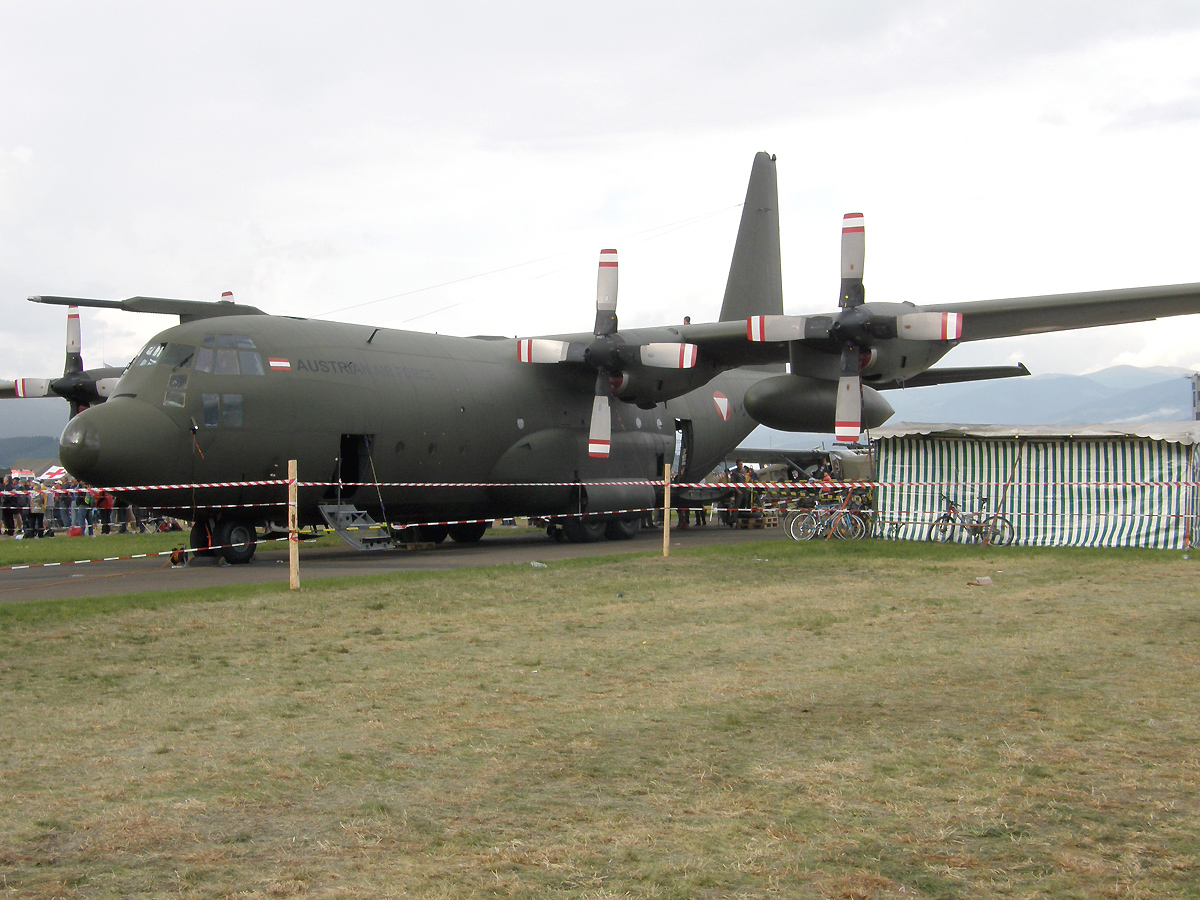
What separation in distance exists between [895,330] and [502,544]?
849 cm

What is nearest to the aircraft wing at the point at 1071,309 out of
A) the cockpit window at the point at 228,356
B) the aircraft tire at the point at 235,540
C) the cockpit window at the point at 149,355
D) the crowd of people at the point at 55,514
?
the cockpit window at the point at 228,356

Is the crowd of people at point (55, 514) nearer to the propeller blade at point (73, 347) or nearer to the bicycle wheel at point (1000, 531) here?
the propeller blade at point (73, 347)

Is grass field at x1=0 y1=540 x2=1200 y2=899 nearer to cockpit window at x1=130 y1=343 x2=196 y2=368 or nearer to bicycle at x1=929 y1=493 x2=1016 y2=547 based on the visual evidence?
cockpit window at x1=130 y1=343 x2=196 y2=368

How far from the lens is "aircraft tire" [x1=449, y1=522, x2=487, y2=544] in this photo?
22688 mm

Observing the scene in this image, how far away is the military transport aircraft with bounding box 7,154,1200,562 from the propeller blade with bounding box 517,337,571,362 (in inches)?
1.1

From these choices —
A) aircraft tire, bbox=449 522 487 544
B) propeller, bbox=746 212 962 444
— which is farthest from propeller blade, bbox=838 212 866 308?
aircraft tire, bbox=449 522 487 544

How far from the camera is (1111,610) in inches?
407

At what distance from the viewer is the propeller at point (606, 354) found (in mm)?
20797

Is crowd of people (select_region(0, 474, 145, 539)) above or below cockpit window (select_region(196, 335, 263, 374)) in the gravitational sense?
below

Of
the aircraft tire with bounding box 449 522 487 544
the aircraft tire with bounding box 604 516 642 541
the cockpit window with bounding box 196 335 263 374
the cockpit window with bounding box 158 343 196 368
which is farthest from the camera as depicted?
the aircraft tire with bounding box 604 516 642 541

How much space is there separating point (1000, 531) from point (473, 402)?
943 centimetres

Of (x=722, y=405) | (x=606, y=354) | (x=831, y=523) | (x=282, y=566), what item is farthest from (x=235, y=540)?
(x=722, y=405)

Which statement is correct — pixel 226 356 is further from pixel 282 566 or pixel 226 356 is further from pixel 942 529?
pixel 942 529

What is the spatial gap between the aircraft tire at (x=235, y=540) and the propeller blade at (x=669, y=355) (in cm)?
798
